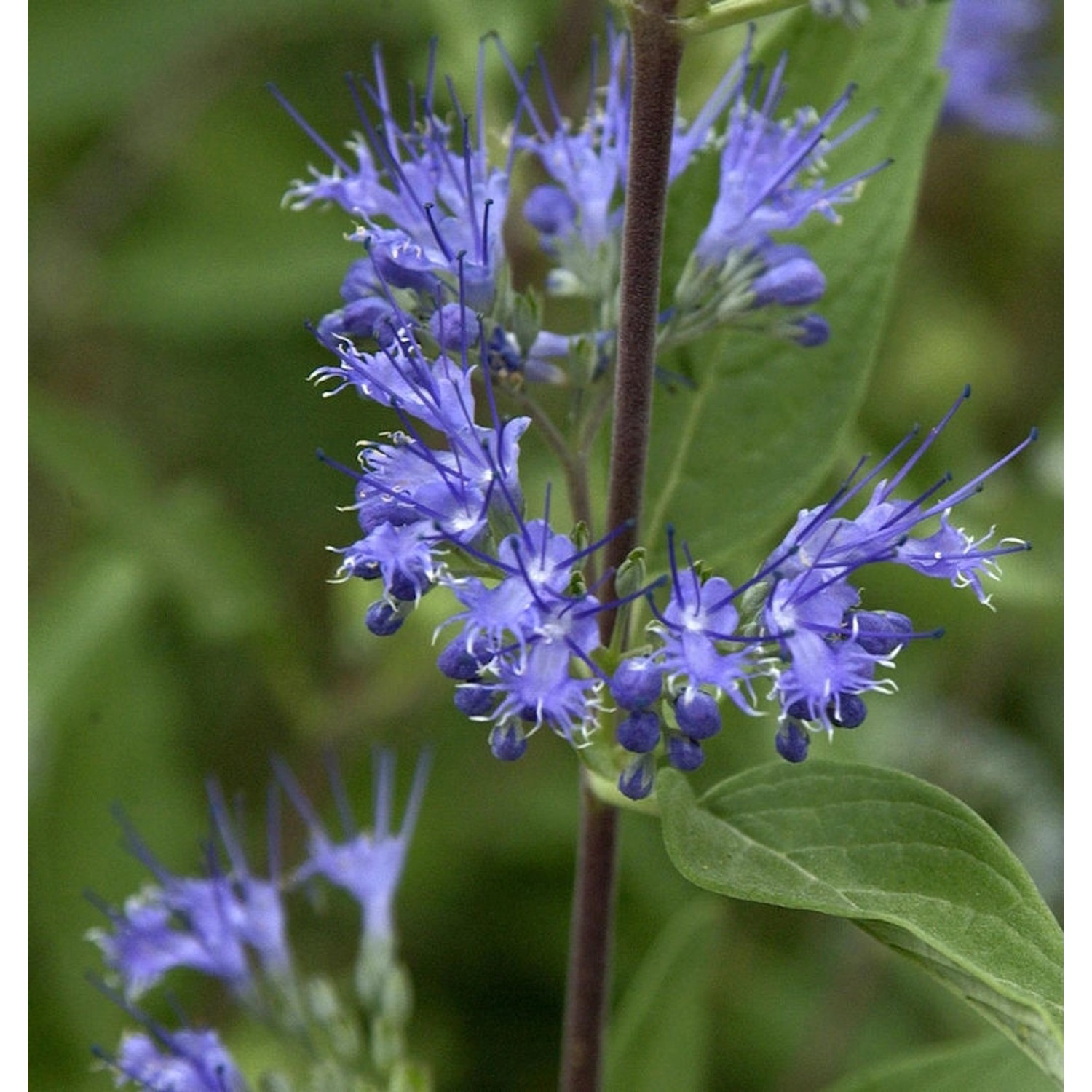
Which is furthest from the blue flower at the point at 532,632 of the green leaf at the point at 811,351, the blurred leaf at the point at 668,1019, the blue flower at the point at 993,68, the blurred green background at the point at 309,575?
Result: the blue flower at the point at 993,68

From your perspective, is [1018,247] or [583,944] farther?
[1018,247]

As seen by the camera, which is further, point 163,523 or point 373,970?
point 163,523

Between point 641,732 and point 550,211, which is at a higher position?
point 550,211

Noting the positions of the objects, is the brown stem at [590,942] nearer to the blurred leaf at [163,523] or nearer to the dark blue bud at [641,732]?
the dark blue bud at [641,732]

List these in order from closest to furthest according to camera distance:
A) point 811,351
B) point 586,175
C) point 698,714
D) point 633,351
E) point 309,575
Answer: point 698,714 < point 633,351 < point 586,175 < point 811,351 < point 309,575

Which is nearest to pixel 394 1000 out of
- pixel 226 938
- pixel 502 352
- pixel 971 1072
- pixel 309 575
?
pixel 226 938

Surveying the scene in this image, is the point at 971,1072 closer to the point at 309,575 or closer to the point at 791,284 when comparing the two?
the point at 791,284

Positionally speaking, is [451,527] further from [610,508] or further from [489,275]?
[489,275]

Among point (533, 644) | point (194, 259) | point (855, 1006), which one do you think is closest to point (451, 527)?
point (533, 644)
